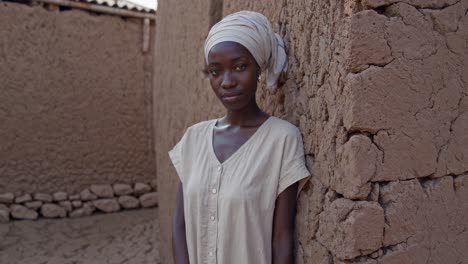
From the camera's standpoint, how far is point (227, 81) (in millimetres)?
1548

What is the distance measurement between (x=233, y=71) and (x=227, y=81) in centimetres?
4

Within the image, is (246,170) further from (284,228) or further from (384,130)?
(384,130)

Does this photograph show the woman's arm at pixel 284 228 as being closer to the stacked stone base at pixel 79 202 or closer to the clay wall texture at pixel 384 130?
the clay wall texture at pixel 384 130

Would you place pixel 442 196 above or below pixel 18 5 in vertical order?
below

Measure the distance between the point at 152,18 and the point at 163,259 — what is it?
12.1 ft

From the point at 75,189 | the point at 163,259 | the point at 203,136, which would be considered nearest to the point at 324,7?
the point at 203,136

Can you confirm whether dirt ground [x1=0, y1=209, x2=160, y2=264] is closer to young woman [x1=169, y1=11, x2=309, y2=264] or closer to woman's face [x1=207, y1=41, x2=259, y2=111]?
young woman [x1=169, y1=11, x2=309, y2=264]

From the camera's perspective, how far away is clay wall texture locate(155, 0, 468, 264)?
1.32 m

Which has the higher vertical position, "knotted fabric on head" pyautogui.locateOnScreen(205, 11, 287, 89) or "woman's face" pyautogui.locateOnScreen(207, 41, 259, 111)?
"knotted fabric on head" pyautogui.locateOnScreen(205, 11, 287, 89)

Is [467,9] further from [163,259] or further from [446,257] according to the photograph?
[163,259]

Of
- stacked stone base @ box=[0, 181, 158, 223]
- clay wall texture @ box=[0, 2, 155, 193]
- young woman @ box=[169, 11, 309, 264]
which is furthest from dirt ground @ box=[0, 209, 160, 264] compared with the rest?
young woman @ box=[169, 11, 309, 264]

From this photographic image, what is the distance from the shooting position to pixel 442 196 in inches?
57.7

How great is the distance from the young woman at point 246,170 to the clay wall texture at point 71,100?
4.97 m

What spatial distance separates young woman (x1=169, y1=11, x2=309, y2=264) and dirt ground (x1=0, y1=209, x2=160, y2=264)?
347 cm
